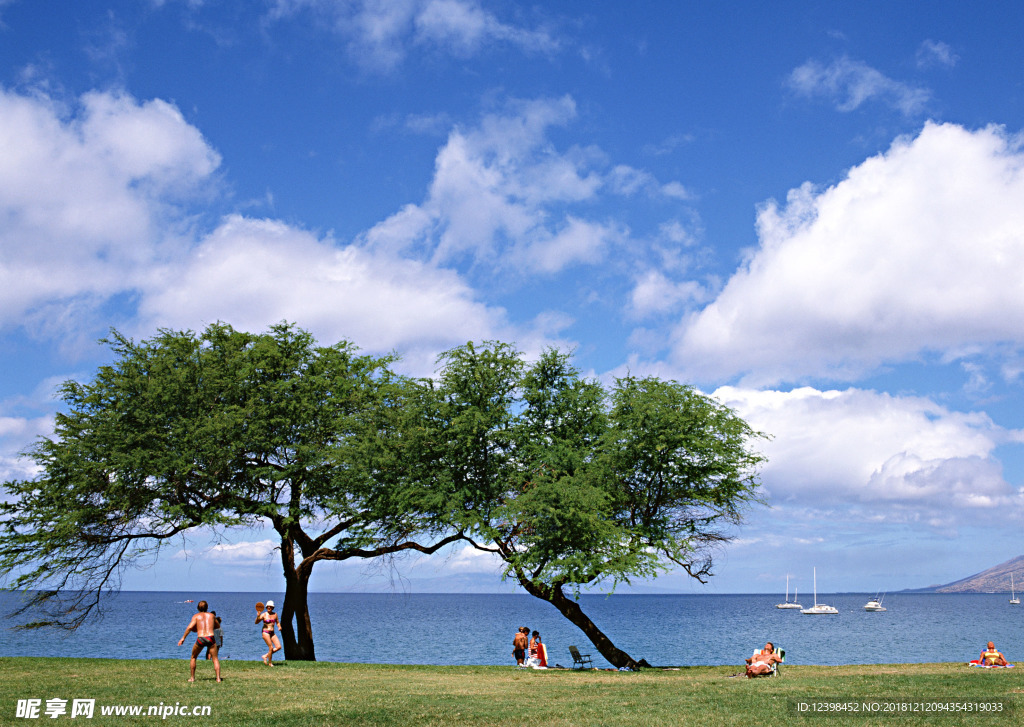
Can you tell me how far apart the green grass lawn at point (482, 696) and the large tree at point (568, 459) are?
5.82 m

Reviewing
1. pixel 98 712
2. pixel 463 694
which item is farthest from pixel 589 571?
pixel 98 712

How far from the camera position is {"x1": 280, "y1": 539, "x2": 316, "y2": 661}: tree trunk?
1286 inches

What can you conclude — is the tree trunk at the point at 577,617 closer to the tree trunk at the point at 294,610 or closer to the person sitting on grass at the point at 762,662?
the person sitting on grass at the point at 762,662

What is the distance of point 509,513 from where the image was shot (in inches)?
1120

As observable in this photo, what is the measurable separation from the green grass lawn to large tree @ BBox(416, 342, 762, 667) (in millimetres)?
5824

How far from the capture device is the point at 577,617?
31562mm

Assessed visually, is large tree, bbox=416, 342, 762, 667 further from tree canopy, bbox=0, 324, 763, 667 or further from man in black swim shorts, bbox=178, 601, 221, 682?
man in black swim shorts, bbox=178, 601, 221, 682

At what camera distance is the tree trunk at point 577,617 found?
29.9 meters

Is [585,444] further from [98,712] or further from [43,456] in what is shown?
[43,456]

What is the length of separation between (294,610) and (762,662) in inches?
765

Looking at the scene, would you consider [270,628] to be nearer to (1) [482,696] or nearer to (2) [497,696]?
(1) [482,696]

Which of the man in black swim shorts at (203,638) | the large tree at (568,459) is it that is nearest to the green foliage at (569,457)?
the large tree at (568,459)

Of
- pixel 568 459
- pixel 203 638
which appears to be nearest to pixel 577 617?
pixel 568 459

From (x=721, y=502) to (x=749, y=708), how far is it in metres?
16.4
